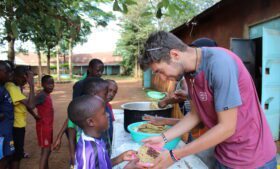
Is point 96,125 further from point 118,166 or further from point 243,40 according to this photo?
point 243,40

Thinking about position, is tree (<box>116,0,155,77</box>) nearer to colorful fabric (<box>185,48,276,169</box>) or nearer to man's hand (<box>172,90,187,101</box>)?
man's hand (<box>172,90,187,101</box>)

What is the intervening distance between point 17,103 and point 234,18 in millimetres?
5434

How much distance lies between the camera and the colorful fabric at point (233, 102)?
1172 millimetres

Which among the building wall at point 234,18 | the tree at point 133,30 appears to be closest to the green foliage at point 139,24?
the tree at point 133,30

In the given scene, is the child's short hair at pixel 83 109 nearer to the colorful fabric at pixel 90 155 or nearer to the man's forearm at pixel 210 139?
the colorful fabric at pixel 90 155

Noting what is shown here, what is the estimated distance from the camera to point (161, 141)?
5.59ft

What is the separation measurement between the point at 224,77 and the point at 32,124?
6940 millimetres

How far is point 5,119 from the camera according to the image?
2840 mm

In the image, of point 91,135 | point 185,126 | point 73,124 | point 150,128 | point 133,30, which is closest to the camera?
point 91,135

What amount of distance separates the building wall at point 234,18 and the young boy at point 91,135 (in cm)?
436

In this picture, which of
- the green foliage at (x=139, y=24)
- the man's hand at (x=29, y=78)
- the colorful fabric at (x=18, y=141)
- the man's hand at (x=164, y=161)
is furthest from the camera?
the green foliage at (x=139, y=24)

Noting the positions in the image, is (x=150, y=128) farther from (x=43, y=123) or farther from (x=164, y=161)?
(x=43, y=123)

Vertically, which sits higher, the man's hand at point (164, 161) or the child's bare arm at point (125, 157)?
the man's hand at point (164, 161)

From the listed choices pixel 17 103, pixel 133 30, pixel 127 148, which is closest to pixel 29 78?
pixel 17 103
